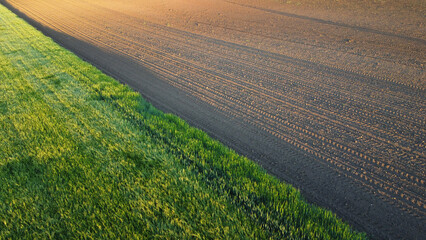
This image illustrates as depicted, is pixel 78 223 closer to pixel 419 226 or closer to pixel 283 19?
pixel 419 226

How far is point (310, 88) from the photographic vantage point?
5.45m

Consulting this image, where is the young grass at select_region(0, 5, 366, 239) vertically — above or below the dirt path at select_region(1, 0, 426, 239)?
below

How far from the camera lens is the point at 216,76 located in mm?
6211

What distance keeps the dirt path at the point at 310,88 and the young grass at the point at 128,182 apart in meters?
0.62

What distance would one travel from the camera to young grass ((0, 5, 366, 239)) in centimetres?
236

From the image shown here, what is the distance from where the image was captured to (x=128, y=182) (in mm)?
2844

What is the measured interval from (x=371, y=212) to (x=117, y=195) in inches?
116

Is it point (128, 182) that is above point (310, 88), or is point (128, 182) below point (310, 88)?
below

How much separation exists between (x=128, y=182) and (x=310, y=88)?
14.7 feet

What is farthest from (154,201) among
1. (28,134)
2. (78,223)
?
(28,134)

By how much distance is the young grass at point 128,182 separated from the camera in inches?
92.8

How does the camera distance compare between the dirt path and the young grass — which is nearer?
the young grass

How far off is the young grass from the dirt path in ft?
2.05

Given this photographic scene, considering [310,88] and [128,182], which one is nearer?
[128,182]
